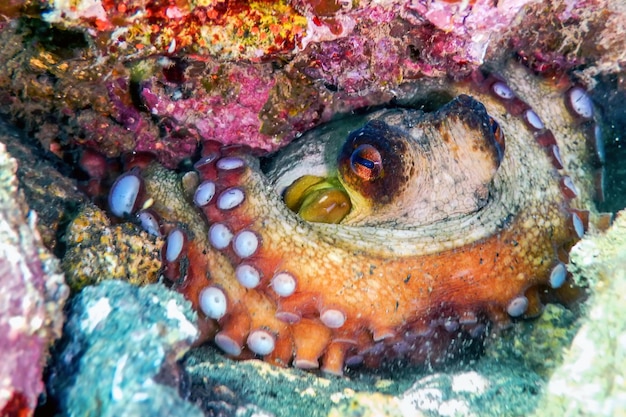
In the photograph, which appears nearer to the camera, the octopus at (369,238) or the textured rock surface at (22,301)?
the textured rock surface at (22,301)

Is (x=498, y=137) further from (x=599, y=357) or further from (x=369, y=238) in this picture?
(x=599, y=357)

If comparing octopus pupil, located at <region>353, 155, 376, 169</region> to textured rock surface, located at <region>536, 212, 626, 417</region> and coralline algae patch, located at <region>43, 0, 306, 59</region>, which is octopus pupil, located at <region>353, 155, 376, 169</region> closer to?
coralline algae patch, located at <region>43, 0, 306, 59</region>

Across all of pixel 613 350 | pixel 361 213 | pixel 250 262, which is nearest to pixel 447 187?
pixel 361 213

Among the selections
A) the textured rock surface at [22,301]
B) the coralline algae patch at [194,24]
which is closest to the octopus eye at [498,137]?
the coralline algae patch at [194,24]

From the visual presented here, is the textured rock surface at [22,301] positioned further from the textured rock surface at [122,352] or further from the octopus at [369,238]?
the octopus at [369,238]

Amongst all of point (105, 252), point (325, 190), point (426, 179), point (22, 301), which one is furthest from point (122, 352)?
point (426, 179)

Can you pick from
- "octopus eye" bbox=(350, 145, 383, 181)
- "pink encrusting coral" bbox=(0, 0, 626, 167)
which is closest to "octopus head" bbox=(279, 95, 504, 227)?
"octopus eye" bbox=(350, 145, 383, 181)

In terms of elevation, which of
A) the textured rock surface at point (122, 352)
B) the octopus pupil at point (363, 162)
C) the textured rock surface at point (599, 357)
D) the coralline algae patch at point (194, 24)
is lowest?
the textured rock surface at point (122, 352)
